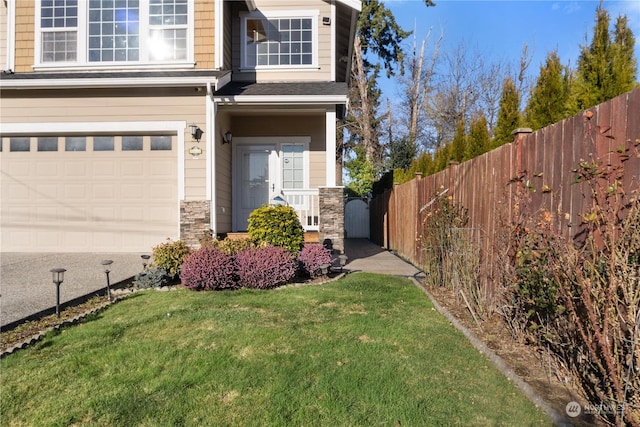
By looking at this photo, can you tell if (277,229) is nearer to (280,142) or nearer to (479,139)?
(280,142)

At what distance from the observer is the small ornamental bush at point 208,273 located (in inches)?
252

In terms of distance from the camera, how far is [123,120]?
916 centimetres

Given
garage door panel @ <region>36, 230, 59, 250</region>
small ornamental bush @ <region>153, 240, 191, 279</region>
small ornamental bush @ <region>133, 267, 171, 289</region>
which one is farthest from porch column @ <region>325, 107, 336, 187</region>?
garage door panel @ <region>36, 230, 59, 250</region>

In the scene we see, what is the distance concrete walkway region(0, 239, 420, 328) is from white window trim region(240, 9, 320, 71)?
4.89 metres

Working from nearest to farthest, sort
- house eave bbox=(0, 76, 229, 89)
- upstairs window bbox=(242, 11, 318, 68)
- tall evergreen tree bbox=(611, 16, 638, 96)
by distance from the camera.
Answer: tall evergreen tree bbox=(611, 16, 638, 96), house eave bbox=(0, 76, 229, 89), upstairs window bbox=(242, 11, 318, 68)

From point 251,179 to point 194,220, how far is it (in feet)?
7.70

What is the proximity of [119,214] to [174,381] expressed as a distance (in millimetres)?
6910

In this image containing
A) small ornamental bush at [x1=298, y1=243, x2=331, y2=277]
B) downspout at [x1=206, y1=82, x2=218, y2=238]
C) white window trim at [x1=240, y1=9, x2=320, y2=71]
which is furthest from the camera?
white window trim at [x1=240, y1=9, x2=320, y2=71]

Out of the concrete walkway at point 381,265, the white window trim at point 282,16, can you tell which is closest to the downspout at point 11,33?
the white window trim at point 282,16

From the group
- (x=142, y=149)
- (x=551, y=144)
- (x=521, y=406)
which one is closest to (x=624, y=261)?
(x=521, y=406)

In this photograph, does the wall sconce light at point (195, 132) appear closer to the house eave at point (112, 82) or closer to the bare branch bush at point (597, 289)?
the house eave at point (112, 82)

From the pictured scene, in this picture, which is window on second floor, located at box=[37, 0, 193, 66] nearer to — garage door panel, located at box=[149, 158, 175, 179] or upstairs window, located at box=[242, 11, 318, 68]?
upstairs window, located at box=[242, 11, 318, 68]

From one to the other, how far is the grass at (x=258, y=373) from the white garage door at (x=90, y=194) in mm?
4309

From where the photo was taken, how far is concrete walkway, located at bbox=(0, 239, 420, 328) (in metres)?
5.36
